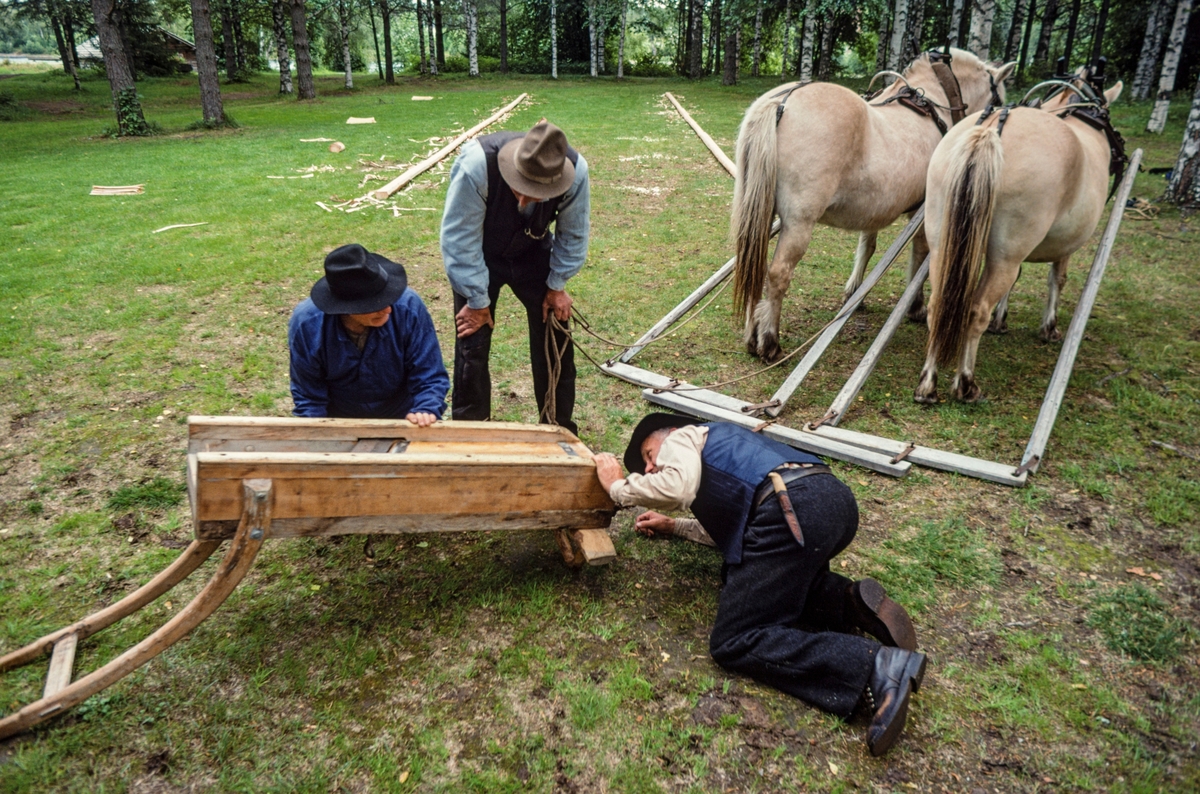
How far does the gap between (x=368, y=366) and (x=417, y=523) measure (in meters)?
0.96

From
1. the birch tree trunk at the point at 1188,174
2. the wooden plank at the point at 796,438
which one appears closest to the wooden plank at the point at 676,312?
the wooden plank at the point at 796,438

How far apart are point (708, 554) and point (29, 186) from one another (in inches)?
516

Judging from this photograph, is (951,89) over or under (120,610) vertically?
over

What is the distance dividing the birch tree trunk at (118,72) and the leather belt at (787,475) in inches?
742

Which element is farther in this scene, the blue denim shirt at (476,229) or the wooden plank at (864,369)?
the wooden plank at (864,369)

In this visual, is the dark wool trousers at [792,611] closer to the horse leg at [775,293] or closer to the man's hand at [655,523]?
the man's hand at [655,523]

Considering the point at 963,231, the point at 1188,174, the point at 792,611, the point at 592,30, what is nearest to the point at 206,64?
the point at 963,231

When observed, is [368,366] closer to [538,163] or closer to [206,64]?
[538,163]

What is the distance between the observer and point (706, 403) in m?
4.71

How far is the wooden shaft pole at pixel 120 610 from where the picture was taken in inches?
97.4

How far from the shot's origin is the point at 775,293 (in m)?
5.23

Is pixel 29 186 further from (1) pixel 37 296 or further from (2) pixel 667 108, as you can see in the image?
(2) pixel 667 108

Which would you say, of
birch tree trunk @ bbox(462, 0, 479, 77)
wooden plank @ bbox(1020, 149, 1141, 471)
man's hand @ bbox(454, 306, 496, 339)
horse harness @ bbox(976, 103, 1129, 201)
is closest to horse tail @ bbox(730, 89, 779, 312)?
horse harness @ bbox(976, 103, 1129, 201)

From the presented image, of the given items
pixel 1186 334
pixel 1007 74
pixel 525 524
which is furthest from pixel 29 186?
pixel 1186 334
